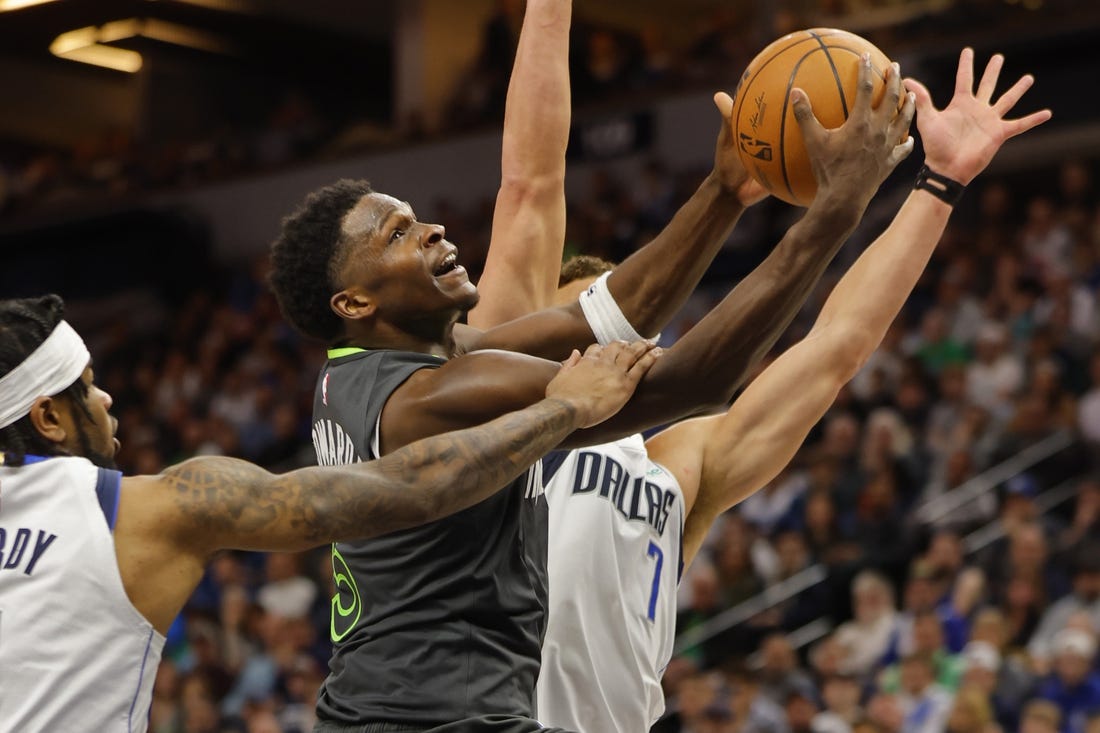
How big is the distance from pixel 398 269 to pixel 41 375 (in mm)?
776

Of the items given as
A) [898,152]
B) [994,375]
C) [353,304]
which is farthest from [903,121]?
[994,375]

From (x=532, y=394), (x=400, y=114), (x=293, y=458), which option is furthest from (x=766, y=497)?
(x=400, y=114)

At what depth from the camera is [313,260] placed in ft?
11.3

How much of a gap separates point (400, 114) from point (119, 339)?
4.09 metres

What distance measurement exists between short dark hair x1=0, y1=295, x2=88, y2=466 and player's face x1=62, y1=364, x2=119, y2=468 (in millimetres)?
29

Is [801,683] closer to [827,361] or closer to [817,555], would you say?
[817,555]

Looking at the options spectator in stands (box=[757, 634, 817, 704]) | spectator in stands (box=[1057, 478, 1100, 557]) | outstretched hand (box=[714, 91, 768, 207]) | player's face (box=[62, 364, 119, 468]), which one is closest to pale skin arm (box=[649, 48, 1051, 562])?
outstretched hand (box=[714, 91, 768, 207])

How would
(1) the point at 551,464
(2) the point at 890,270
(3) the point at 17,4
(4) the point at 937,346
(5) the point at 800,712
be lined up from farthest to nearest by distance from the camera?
(3) the point at 17,4, (4) the point at 937,346, (5) the point at 800,712, (1) the point at 551,464, (2) the point at 890,270

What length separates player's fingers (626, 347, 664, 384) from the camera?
332 centimetres

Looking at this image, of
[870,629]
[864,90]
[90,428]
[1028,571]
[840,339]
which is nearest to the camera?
[90,428]

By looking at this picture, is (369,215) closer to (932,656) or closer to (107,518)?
(107,518)

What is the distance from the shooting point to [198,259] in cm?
1897

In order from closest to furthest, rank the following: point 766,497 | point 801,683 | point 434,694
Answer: point 434,694 → point 801,683 → point 766,497

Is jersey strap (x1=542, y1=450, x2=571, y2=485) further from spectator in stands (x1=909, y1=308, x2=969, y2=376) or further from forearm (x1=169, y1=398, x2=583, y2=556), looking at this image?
spectator in stands (x1=909, y1=308, x2=969, y2=376)
